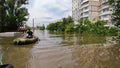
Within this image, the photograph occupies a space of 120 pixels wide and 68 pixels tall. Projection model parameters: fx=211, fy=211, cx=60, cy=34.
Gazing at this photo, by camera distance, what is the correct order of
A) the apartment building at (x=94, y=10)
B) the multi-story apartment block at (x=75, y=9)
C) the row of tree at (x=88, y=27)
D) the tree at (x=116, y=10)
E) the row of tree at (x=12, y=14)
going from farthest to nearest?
the multi-story apartment block at (x=75, y=9) → the apartment building at (x=94, y=10) → the row of tree at (x=88, y=27) → the row of tree at (x=12, y=14) → the tree at (x=116, y=10)

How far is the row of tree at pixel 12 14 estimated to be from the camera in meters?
52.4

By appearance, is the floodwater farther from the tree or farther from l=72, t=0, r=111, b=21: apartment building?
l=72, t=0, r=111, b=21: apartment building

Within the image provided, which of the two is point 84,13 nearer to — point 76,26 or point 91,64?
point 76,26

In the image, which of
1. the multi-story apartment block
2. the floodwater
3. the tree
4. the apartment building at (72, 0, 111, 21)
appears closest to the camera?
the floodwater

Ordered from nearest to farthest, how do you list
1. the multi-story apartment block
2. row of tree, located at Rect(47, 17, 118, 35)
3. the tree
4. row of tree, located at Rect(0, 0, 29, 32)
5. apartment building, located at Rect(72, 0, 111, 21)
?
the tree
row of tree, located at Rect(0, 0, 29, 32)
row of tree, located at Rect(47, 17, 118, 35)
apartment building, located at Rect(72, 0, 111, 21)
the multi-story apartment block

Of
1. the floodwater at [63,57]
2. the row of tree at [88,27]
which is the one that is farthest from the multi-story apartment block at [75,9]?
the floodwater at [63,57]

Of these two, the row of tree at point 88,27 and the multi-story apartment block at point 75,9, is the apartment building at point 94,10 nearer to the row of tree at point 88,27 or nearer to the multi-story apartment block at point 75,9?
the row of tree at point 88,27

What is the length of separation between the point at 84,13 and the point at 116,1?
71324 mm

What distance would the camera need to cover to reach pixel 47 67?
42.1ft

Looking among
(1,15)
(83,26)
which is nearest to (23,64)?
(1,15)

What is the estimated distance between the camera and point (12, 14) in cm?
5478

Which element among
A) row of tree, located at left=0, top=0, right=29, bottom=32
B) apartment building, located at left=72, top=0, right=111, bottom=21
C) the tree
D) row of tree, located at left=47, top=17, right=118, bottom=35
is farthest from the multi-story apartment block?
the tree

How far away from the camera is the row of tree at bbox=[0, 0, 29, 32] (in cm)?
5242

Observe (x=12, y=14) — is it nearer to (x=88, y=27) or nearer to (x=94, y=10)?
(x=88, y=27)
